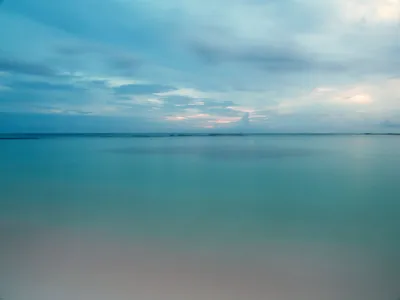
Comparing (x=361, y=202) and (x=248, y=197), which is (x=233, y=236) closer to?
(x=248, y=197)

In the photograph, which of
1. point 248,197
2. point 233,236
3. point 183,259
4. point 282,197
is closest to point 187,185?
point 248,197

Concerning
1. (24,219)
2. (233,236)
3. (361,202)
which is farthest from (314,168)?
(24,219)

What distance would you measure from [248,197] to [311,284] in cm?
253

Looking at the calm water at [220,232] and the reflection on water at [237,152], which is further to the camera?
the reflection on water at [237,152]

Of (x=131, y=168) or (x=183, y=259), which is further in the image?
(x=131, y=168)

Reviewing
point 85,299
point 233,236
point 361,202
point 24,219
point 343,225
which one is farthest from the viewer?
point 361,202

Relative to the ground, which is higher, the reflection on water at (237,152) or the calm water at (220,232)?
the reflection on water at (237,152)

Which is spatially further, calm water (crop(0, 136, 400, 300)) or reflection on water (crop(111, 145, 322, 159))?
reflection on water (crop(111, 145, 322, 159))

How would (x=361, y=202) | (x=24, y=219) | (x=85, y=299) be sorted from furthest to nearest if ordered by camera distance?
1. (x=361, y=202)
2. (x=24, y=219)
3. (x=85, y=299)

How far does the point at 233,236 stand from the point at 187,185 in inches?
109

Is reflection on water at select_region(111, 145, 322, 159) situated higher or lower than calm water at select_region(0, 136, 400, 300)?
higher

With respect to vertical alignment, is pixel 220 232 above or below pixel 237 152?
below

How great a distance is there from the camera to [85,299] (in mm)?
2311

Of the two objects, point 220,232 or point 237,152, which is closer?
point 220,232
